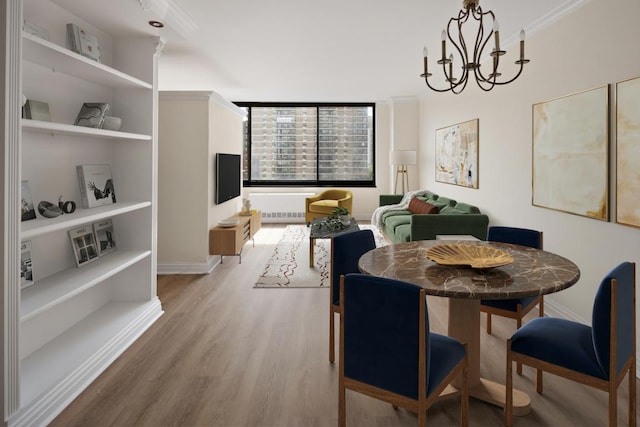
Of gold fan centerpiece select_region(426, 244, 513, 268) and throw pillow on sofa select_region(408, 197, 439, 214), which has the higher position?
throw pillow on sofa select_region(408, 197, 439, 214)

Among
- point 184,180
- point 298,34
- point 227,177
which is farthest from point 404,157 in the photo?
point 184,180

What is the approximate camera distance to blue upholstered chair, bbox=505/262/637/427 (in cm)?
165

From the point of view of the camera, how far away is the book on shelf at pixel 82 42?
2.72 metres

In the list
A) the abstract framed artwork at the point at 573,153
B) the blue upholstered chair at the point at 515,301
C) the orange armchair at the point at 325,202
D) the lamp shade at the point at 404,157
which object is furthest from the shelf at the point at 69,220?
the lamp shade at the point at 404,157

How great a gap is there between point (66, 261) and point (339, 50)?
3.68 m

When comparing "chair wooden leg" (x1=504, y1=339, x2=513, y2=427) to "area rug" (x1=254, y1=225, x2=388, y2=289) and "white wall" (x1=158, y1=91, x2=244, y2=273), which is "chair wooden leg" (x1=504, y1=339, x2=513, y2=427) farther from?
"white wall" (x1=158, y1=91, x2=244, y2=273)

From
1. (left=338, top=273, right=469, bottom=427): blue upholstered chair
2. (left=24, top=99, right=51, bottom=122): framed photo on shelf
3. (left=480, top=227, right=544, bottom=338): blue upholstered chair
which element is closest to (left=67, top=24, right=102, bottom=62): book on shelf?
(left=24, top=99, right=51, bottom=122): framed photo on shelf

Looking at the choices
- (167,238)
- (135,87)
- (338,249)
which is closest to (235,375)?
(338,249)

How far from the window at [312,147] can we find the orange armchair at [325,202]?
0.73 meters

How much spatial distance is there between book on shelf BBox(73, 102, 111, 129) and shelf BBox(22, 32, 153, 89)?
0.66ft

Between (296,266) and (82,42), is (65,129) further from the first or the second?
(296,266)

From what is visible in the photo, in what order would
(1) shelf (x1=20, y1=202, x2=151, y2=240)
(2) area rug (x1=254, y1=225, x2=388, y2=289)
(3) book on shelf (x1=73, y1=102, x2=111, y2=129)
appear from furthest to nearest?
(2) area rug (x1=254, y1=225, x2=388, y2=289) < (3) book on shelf (x1=73, y1=102, x2=111, y2=129) < (1) shelf (x1=20, y1=202, x2=151, y2=240)

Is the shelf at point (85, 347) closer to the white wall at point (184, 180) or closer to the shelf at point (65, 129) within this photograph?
the shelf at point (65, 129)

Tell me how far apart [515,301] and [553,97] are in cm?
205
